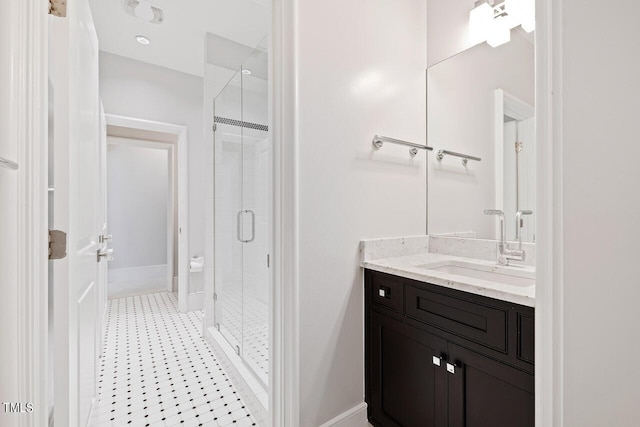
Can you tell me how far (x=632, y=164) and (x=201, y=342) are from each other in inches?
114

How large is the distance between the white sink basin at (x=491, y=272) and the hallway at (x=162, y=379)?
4.59 feet

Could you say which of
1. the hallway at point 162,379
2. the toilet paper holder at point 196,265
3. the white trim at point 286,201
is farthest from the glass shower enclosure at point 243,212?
the white trim at point 286,201

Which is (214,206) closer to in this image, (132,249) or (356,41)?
(356,41)

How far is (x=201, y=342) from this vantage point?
2.64m

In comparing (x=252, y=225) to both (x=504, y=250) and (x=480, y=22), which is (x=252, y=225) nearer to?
(x=504, y=250)

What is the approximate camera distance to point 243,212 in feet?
7.88

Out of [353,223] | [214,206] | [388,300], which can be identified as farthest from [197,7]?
[388,300]

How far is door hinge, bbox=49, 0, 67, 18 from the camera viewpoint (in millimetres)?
876

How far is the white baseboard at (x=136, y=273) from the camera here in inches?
192

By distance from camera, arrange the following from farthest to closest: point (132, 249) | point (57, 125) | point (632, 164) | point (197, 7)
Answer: point (132, 249), point (197, 7), point (57, 125), point (632, 164)

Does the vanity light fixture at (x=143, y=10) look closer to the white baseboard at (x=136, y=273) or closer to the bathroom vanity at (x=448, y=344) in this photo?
the bathroom vanity at (x=448, y=344)

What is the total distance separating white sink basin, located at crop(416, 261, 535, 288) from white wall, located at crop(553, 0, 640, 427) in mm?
772

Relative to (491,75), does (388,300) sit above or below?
below

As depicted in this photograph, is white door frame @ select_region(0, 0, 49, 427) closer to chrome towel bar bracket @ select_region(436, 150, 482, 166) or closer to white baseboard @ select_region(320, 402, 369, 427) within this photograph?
white baseboard @ select_region(320, 402, 369, 427)
